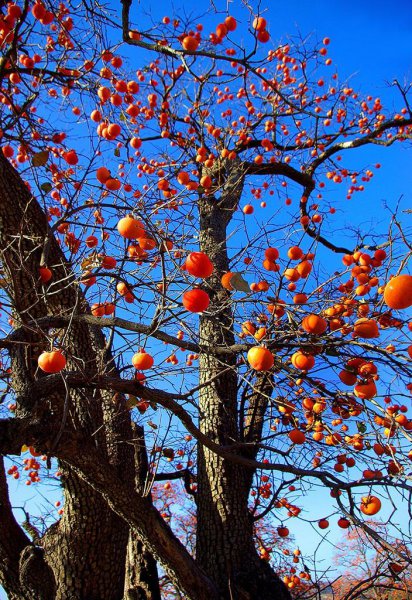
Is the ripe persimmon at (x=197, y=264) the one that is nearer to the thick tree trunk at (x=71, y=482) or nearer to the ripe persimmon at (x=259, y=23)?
the thick tree trunk at (x=71, y=482)

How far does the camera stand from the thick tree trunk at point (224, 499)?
320cm

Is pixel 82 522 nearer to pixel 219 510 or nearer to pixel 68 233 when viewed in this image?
pixel 219 510

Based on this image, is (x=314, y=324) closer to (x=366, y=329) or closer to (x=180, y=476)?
(x=366, y=329)

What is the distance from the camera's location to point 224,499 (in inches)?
143

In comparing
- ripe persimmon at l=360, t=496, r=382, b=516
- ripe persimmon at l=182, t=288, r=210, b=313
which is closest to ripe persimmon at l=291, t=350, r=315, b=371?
ripe persimmon at l=182, t=288, r=210, b=313

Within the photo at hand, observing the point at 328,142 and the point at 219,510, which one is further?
the point at 328,142

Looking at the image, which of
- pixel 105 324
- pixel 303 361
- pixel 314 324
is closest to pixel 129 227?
pixel 105 324

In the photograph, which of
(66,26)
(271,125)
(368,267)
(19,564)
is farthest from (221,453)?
(271,125)

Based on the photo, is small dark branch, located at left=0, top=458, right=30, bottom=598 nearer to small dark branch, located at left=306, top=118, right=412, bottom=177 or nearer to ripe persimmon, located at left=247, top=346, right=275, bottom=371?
ripe persimmon, located at left=247, top=346, right=275, bottom=371

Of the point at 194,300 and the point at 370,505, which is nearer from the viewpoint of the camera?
the point at 194,300

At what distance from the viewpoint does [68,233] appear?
3.55 m

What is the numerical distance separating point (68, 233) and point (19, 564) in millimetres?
2430

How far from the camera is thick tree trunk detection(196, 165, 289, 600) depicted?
320 cm

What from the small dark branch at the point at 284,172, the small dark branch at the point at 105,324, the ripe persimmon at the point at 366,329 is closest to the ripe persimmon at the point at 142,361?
the small dark branch at the point at 105,324
